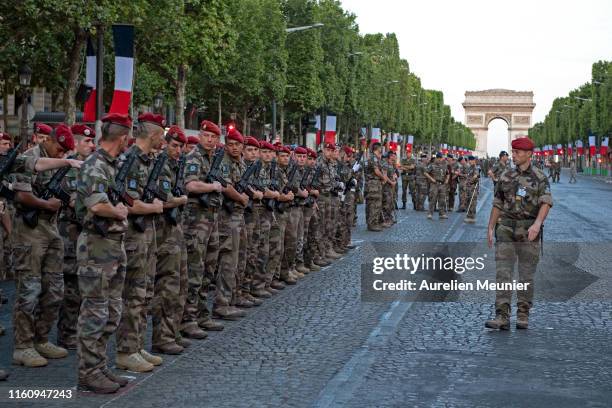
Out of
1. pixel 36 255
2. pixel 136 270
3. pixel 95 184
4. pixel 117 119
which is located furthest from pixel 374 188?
pixel 95 184

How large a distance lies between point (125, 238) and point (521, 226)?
401cm

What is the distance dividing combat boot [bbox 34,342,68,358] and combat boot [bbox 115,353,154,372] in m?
0.65

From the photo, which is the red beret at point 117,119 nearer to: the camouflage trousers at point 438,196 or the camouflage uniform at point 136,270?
the camouflage uniform at point 136,270

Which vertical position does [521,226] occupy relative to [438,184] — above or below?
above

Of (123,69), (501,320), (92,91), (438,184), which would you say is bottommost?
(501,320)

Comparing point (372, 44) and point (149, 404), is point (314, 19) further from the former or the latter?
point (149, 404)

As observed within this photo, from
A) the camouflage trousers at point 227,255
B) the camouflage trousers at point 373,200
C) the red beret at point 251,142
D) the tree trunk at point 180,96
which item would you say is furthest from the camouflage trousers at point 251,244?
the tree trunk at point 180,96

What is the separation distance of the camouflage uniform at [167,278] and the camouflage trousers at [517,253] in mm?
3145

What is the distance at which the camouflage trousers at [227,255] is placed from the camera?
34.8ft

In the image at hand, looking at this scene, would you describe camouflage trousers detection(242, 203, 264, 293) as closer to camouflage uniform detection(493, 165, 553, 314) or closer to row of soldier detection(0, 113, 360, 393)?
row of soldier detection(0, 113, 360, 393)

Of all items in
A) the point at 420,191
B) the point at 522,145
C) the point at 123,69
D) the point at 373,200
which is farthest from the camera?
the point at 420,191

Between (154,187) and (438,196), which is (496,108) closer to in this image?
(438,196)

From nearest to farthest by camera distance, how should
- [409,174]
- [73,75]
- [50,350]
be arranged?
1. [50,350]
2. [73,75]
3. [409,174]

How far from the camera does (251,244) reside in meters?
12.1
